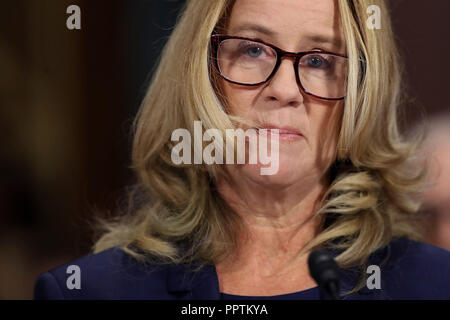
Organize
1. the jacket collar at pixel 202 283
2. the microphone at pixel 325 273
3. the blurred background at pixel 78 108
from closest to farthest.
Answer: the microphone at pixel 325 273 → the jacket collar at pixel 202 283 → the blurred background at pixel 78 108

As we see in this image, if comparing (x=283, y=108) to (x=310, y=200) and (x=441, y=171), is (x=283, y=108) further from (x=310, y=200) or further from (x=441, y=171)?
(x=441, y=171)

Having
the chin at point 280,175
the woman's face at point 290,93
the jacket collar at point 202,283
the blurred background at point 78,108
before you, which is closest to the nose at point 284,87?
the woman's face at point 290,93

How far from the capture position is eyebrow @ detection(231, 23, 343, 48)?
101 centimetres

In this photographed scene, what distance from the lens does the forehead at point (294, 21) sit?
1.01 m

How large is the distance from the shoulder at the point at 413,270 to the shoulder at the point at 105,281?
0.38 m

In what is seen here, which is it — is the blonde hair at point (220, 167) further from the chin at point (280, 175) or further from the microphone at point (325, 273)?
the microphone at point (325, 273)

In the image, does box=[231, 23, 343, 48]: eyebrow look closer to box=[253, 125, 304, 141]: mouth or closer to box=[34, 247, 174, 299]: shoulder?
box=[253, 125, 304, 141]: mouth

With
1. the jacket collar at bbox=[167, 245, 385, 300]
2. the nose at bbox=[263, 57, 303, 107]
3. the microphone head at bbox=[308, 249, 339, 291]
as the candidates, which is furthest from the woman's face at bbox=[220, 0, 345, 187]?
the microphone head at bbox=[308, 249, 339, 291]

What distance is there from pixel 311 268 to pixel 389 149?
44 centimetres

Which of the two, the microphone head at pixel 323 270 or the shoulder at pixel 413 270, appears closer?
the microphone head at pixel 323 270

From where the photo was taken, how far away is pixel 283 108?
100 cm
